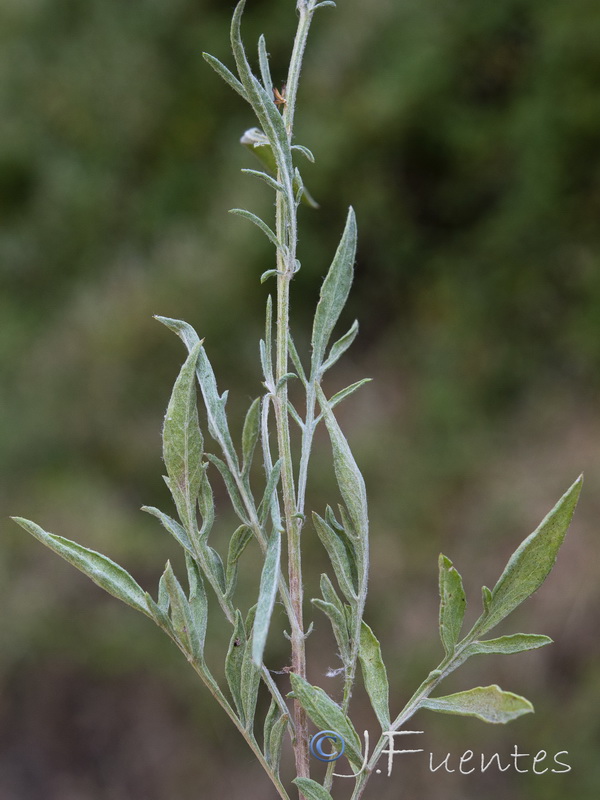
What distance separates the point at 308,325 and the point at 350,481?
4.84 ft

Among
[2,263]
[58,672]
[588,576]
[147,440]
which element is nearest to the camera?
[588,576]

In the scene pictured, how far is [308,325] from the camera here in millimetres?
1779

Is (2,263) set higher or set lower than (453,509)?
higher

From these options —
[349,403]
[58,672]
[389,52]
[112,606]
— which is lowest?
[58,672]

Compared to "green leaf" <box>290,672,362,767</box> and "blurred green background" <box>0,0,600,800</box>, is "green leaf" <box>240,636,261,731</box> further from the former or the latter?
"blurred green background" <box>0,0,600,800</box>

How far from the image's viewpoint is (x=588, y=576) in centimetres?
137

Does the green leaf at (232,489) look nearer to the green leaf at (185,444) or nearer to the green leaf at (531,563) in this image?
the green leaf at (185,444)

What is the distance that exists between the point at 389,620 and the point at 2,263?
1291mm

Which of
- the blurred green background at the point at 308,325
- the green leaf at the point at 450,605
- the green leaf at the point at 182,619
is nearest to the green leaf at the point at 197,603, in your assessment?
the green leaf at the point at 182,619

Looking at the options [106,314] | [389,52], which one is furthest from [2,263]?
[389,52]

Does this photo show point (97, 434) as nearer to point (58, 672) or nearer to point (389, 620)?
point (58, 672)

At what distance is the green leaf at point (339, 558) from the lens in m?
0.33

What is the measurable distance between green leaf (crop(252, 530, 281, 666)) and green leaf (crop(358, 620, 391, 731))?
6 cm

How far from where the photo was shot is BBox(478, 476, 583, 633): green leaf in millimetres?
304
